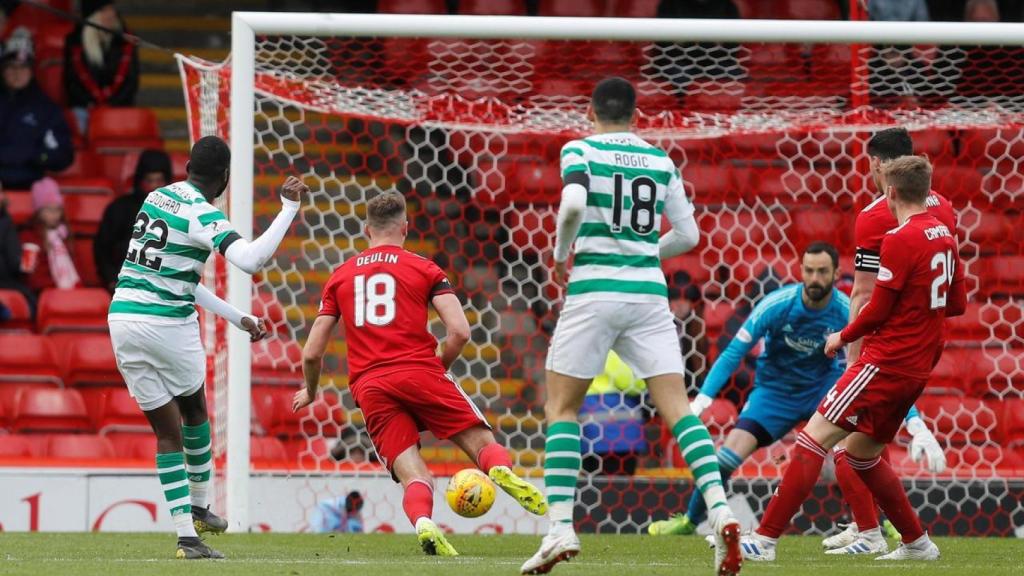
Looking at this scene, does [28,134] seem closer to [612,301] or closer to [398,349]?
[398,349]

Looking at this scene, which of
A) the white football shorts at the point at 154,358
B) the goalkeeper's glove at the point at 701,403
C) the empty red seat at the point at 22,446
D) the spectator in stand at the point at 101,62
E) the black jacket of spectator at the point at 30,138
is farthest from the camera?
the spectator in stand at the point at 101,62

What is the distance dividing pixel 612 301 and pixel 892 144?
1886 millimetres

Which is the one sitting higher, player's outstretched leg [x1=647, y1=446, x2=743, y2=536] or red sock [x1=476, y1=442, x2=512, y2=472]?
red sock [x1=476, y1=442, x2=512, y2=472]

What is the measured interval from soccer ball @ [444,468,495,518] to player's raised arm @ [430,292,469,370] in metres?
0.57

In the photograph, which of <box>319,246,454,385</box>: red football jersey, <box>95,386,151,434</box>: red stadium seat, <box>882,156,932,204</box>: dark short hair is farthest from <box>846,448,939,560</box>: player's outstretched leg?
<box>95,386,151,434</box>: red stadium seat

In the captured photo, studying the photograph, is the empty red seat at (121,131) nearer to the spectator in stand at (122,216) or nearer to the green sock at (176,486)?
the spectator in stand at (122,216)

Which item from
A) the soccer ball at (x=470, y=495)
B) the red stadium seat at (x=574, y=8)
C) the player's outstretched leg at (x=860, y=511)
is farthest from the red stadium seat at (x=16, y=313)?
the player's outstretched leg at (x=860, y=511)

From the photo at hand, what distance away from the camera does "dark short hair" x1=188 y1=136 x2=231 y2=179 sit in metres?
6.95

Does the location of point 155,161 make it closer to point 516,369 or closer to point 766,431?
point 516,369

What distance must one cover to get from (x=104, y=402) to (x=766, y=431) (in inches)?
207

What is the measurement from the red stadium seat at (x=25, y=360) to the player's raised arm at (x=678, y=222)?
6968 mm

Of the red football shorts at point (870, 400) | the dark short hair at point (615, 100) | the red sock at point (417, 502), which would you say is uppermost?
the dark short hair at point (615, 100)

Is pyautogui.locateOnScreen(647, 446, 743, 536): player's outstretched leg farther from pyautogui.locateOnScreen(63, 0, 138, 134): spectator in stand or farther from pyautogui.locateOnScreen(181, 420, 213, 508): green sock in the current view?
pyautogui.locateOnScreen(63, 0, 138, 134): spectator in stand

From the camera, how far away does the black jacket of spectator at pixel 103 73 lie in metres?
13.7
